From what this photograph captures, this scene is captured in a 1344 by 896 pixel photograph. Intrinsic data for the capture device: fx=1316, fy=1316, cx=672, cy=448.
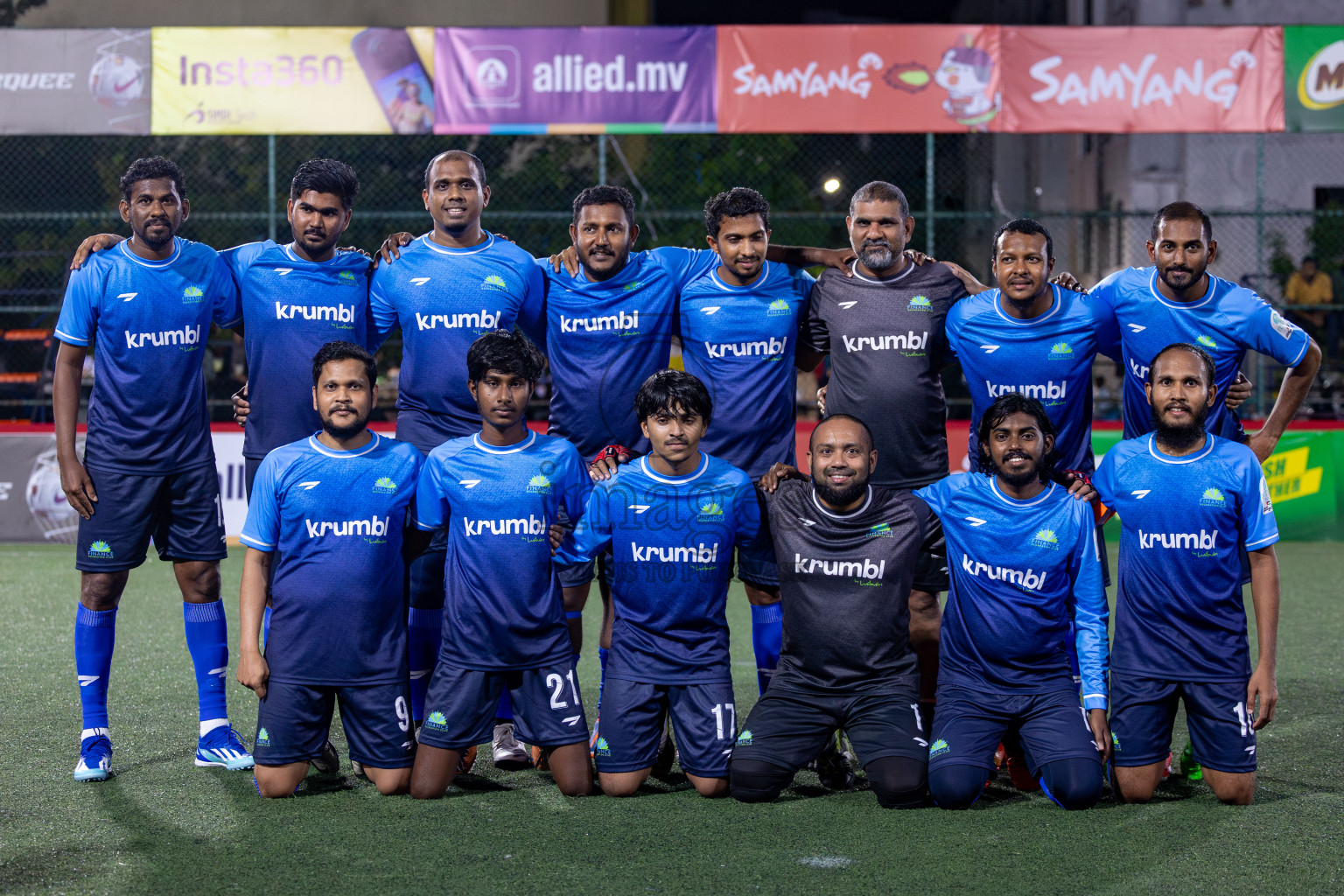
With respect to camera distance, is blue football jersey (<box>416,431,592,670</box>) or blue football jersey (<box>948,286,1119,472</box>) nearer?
blue football jersey (<box>416,431,592,670</box>)

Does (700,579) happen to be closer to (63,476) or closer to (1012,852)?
(1012,852)

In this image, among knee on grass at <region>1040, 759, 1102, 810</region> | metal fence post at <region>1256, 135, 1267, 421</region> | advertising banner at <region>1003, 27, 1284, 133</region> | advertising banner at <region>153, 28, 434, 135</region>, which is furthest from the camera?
metal fence post at <region>1256, 135, 1267, 421</region>

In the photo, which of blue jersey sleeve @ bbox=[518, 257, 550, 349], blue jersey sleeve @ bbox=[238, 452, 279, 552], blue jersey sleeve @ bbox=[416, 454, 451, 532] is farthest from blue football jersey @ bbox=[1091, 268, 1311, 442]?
blue jersey sleeve @ bbox=[238, 452, 279, 552]

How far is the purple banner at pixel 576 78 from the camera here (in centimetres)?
1195

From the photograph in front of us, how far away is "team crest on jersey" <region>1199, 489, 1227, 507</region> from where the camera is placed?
14.7 feet

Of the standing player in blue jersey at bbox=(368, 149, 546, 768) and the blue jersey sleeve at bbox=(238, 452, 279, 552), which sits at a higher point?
the standing player in blue jersey at bbox=(368, 149, 546, 768)

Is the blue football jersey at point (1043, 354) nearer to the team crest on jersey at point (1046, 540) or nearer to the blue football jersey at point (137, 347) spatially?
the team crest on jersey at point (1046, 540)

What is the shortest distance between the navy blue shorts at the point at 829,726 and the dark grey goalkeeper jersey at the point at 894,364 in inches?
36.2

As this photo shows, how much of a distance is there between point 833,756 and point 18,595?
6296mm

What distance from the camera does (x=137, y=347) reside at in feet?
16.5

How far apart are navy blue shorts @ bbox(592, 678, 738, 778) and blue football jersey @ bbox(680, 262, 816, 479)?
937 mm

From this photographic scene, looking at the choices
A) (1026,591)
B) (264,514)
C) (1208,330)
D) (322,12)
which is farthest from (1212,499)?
(322,12)

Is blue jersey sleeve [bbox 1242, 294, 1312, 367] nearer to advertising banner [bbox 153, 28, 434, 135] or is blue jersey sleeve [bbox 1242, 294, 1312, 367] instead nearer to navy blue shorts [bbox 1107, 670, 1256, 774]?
navy blue shorts [bbox 1107, 670, 1256, 774]

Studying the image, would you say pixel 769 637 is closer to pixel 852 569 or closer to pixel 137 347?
pixel 852 569
